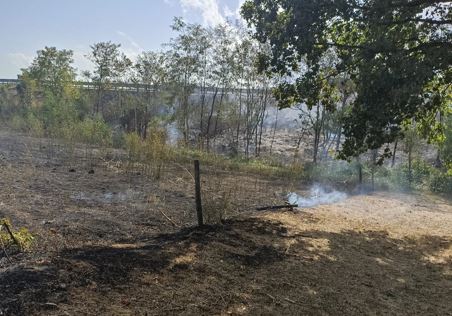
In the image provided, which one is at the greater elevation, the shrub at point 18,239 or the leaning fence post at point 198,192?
the leaning fence post at point 198,192

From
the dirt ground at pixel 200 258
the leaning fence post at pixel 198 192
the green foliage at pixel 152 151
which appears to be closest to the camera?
the dirt ground at pixel 200 258

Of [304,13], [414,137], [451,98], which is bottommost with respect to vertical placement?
[414,137]

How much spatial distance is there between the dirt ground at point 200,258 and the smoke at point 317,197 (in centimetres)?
99

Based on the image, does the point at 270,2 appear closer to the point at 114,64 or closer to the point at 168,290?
the point at 168,290

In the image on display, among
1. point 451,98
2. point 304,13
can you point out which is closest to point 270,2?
point 304,13

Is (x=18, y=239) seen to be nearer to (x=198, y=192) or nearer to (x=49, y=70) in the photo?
(x=198, y=192)

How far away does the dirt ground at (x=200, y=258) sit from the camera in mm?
4379

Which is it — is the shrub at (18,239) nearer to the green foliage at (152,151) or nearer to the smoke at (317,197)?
the green foliage at (152,151)

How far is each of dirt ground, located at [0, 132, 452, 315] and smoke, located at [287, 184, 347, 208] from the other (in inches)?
38.8

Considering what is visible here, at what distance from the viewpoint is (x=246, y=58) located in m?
29.5

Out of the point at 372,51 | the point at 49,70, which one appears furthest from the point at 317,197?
the point at 49,70

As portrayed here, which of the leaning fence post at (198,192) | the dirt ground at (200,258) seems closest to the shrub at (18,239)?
the dirt ground at (200,258)

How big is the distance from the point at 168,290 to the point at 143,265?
26.8 inches

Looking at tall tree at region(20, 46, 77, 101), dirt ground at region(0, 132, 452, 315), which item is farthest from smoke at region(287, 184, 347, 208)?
tall tree at region(20, 46, 77, 101)
